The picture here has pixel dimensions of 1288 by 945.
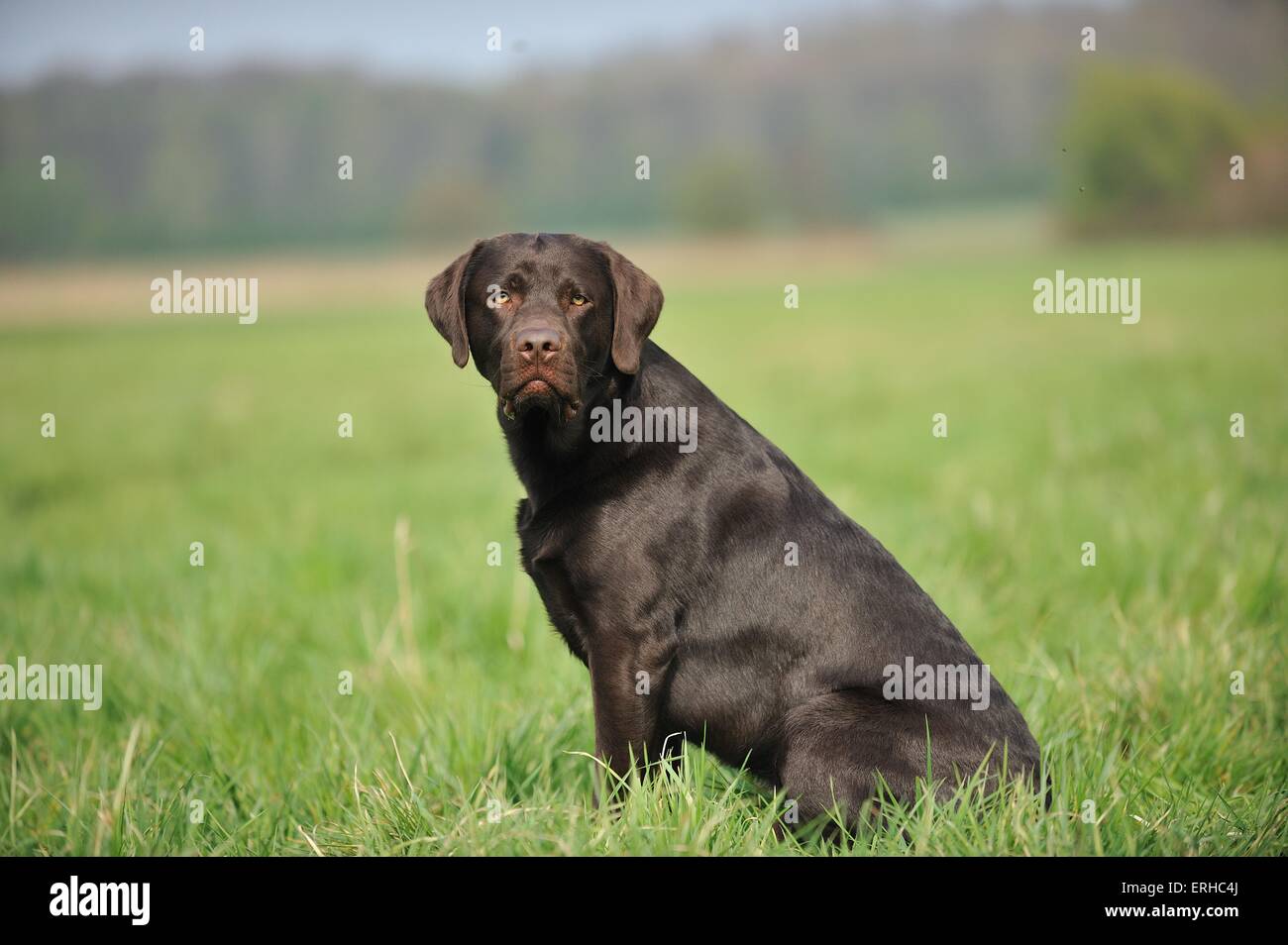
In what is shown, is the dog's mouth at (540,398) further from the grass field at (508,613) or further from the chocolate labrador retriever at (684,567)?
the grass field at (508,613)

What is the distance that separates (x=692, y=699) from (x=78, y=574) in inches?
202

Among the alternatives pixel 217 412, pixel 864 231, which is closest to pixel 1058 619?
pixel 217 412

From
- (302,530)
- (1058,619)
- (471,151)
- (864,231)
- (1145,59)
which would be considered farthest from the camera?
(471,151)

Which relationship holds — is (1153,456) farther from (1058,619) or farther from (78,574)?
(78,574)

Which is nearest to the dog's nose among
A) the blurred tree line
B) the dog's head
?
the dog's head

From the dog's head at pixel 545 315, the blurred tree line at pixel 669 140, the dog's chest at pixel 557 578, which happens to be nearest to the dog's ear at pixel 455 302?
the dog's head at pixel 545 315

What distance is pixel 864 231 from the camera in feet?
252

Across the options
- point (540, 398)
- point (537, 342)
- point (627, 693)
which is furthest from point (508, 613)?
point (537, 342)

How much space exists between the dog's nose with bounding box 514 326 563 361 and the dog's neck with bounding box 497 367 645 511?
0.25 metres

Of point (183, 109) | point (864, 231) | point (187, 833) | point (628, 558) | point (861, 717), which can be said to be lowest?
point (187, 833)

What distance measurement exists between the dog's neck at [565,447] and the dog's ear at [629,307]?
85 mm

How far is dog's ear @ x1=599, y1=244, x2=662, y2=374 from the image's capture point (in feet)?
11.1

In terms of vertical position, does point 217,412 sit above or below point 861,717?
above

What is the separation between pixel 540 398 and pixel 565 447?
0.78ft
